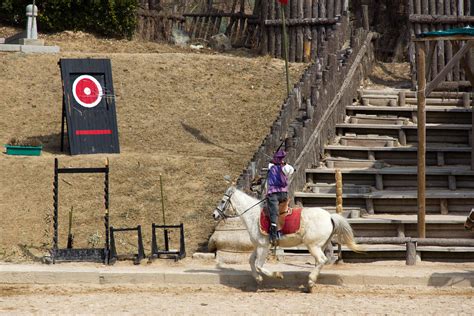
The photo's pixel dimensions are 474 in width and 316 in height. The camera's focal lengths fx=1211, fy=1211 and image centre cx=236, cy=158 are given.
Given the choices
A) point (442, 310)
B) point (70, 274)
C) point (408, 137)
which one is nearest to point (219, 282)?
point (70, 274)

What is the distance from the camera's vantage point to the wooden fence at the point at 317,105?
73.9 ft

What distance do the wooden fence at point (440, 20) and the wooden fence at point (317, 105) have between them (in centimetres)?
146

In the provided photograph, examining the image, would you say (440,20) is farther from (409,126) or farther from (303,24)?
(409,126)

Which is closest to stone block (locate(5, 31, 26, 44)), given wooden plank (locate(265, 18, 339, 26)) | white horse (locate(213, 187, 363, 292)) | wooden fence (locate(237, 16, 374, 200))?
wooden plank (locate(265, 18, 339, 26))

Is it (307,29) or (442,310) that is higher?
(307,29)

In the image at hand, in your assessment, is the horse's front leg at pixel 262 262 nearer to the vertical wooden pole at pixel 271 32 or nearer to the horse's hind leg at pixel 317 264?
the horse's hind leg at pixel 317 264

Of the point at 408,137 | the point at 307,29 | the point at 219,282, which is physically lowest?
the point at 219,282

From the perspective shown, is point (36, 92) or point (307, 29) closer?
point (36, 92)

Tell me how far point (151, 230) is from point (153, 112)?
267 inches

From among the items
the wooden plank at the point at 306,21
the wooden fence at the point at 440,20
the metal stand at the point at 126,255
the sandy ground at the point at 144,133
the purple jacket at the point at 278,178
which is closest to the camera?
the purple jacket at the point at 278,178

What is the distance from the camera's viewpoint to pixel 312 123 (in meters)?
23.7

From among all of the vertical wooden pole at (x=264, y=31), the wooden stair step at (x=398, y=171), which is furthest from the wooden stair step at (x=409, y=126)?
the vertical wooden pole at (x=264, y=31)

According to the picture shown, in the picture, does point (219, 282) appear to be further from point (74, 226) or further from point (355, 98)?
point (355, 98)

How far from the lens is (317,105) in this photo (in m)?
24.1
